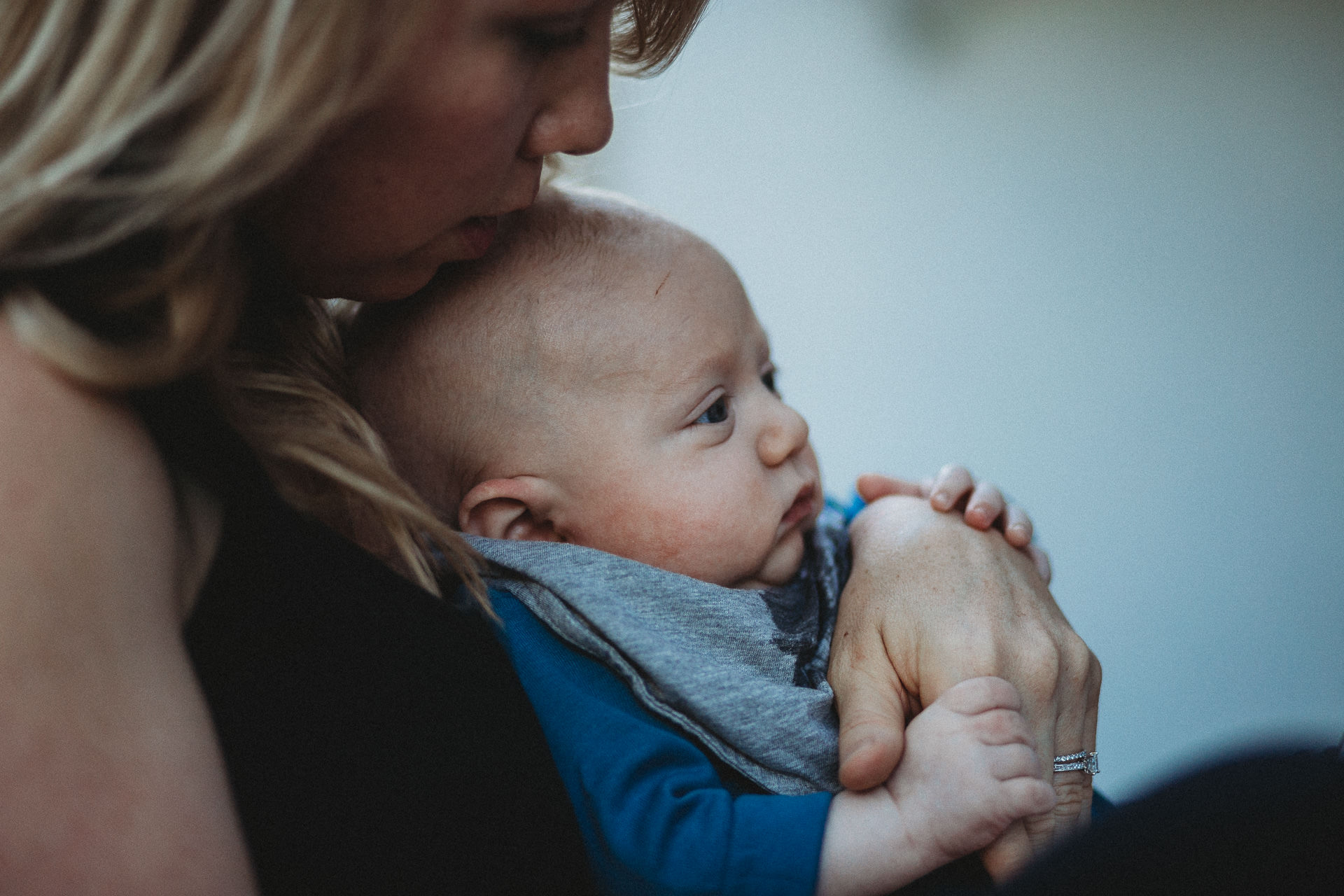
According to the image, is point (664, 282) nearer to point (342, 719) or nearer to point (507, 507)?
point (507, 507)

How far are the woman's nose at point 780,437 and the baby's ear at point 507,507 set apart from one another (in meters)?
0.22

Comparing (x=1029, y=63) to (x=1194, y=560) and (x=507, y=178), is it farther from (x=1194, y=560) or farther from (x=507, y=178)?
(x=507, y=178)

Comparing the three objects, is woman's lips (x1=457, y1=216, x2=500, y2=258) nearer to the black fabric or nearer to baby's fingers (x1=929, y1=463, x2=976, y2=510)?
baby's fingers (x1=929, y1=463, x2=976, y2=510)

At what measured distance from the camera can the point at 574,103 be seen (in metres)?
0.75

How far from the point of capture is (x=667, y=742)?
29.3 inches

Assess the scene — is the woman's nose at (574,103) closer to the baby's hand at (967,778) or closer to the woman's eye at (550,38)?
the woman's eye at (550,38)

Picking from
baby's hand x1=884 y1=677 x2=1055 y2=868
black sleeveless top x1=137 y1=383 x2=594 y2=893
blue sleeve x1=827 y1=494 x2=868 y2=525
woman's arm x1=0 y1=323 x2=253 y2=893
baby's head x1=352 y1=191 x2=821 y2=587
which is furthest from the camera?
blue sleeve x1=827 y1=494 x2=868 y2=525

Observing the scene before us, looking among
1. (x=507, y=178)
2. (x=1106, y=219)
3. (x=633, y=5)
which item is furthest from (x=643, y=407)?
(x=1106, y=219)

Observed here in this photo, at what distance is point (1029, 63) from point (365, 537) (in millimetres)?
1817

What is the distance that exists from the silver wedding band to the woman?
0.02 meters

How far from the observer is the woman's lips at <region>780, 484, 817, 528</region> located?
3.22 feet

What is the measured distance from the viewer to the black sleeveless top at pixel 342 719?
23.1 inches

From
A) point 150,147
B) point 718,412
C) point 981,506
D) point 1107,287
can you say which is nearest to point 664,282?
point 718,412

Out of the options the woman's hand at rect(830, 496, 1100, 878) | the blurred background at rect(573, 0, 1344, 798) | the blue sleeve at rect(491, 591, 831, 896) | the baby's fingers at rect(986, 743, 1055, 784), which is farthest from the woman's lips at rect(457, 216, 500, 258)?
the blurred background at rect(573, 0, 1344, 798)
